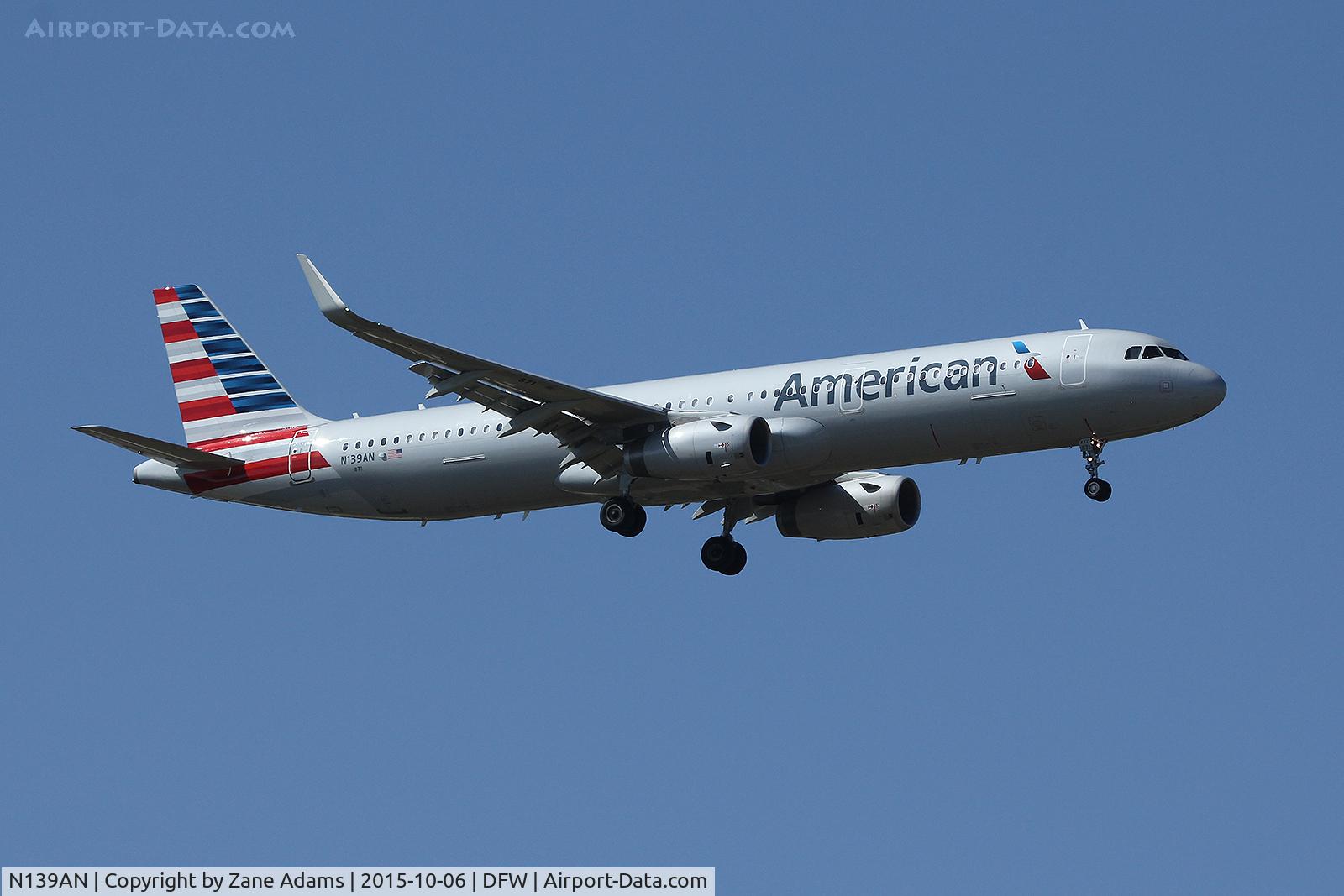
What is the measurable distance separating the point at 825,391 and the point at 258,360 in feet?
59.6

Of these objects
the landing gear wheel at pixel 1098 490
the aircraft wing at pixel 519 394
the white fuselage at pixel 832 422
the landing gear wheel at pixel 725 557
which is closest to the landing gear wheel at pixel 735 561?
the landing gear wheel at pixel 725 557

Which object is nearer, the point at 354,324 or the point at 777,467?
the point at 354,324

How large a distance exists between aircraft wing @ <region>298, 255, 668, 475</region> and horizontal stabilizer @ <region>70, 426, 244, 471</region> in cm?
927

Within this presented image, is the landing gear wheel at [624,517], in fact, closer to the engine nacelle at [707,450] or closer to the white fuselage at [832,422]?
the white fuselage at [832,422]

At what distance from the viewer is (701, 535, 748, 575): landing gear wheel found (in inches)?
1961

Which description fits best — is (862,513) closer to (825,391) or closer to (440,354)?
(825,391)

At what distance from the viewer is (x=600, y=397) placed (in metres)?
43.7

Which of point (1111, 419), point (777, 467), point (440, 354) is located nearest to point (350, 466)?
point (440, 354)

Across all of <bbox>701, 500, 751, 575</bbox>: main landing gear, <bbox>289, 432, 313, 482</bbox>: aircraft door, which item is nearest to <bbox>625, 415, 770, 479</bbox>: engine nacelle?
<bbox>701, 500, 751, 575</bbox>: main landing gear

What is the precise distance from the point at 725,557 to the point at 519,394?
830cm

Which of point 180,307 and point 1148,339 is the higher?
point 180,307

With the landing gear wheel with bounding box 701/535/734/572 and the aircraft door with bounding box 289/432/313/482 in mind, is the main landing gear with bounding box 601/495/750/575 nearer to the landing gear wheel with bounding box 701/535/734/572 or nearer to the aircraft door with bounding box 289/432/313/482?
the landing gear wheel with bounding box 701/535/734/572

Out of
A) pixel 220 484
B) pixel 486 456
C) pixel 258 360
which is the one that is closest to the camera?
pixel 486 456

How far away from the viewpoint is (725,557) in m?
49.8
